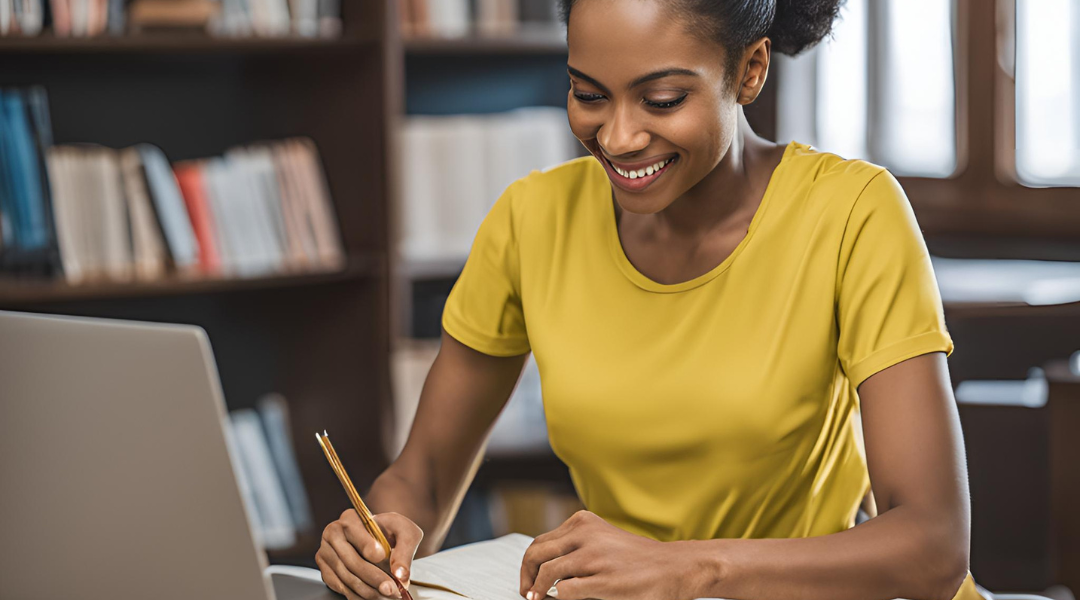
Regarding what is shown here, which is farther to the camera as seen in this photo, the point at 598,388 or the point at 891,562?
the point at 598,388

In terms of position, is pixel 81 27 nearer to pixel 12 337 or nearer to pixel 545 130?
pixel 545 130

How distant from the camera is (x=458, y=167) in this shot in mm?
2492

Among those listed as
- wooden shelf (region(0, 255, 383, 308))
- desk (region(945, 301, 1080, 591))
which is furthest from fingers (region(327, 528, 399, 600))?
wooden shelf (region(0, 255, 383, 308))

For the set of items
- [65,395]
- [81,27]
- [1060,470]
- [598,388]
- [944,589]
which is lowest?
[1060,470]

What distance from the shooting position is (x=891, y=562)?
3.21 ft

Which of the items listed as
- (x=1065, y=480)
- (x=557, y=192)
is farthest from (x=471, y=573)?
(x=1065, y=480)

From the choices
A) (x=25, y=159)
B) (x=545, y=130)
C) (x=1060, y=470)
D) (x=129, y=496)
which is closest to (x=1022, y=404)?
(x=1060, y=470)

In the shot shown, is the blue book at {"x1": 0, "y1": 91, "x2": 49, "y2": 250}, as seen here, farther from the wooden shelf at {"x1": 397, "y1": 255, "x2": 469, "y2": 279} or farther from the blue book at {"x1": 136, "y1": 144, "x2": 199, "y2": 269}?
the wooden shelf at {"x1": 397, "y1": 255, "x2": 469, "y2": 279}

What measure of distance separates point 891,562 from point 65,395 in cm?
68

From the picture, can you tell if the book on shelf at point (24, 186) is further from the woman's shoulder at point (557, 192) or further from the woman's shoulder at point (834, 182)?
the woman's shoulder at point (834, 182)

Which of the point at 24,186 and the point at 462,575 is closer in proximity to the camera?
the point at 462,575

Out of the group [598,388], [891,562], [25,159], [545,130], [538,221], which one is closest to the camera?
[891,562]

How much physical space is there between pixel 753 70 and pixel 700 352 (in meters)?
0.29

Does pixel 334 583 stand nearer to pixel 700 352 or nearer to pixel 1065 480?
pixel 700 352
